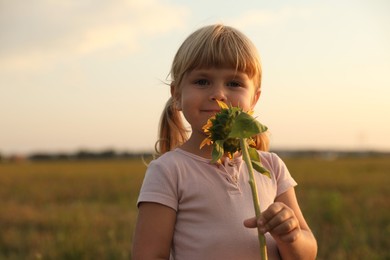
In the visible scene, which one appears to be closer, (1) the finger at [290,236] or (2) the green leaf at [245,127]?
→ (2) the green leaf at [245,127]

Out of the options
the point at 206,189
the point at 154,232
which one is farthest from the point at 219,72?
the point at 154,232

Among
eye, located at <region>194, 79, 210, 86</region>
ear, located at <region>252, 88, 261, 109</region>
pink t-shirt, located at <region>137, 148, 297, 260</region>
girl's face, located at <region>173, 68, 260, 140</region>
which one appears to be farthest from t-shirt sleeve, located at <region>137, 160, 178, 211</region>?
ear, located at <region>252, 88, 261, 109</region>

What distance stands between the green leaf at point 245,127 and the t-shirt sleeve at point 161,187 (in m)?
0.63

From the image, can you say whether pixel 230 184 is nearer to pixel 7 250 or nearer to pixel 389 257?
pixel 389 257

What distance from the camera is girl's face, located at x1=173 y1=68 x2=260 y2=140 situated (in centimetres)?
183

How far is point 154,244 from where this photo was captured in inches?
70.9

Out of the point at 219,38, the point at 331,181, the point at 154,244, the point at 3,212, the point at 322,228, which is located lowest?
the point at 331,181

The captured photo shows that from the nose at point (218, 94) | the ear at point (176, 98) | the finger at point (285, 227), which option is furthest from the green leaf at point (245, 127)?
the ear at point (176, 98)

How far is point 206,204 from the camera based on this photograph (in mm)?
1825

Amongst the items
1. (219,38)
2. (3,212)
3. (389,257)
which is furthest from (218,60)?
(3,212)

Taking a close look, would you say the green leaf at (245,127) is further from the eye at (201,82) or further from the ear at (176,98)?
the ear at (176,98)

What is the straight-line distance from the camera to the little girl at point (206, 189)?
5.91 ft

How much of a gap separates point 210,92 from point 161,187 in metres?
0.32

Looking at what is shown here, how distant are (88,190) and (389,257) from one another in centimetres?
1050
